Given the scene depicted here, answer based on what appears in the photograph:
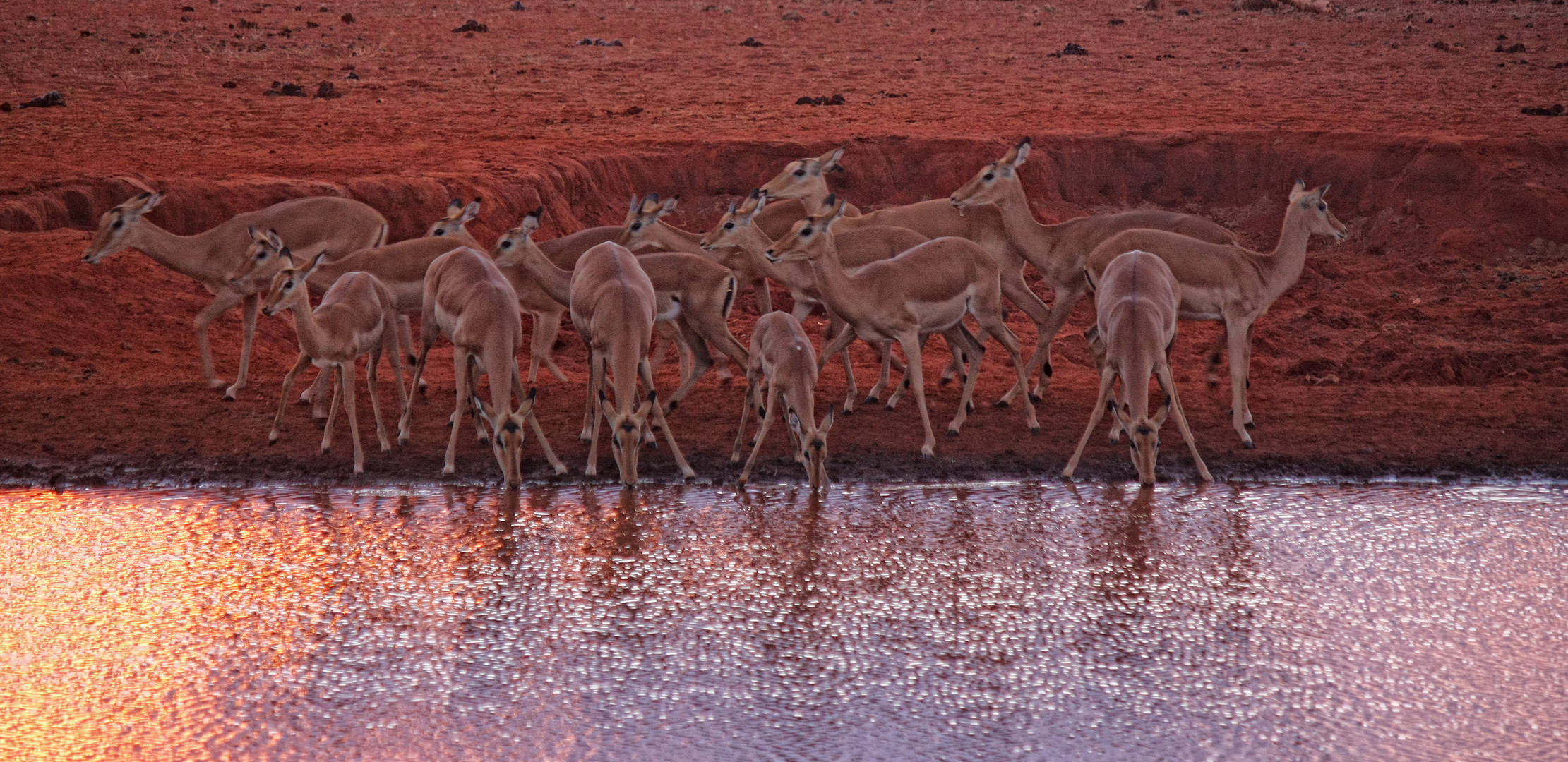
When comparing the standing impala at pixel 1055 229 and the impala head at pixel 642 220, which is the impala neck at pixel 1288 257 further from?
the impala head at pixel 642 220

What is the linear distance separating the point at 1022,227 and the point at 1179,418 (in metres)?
3.08

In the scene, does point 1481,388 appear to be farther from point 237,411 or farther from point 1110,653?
point 237,411

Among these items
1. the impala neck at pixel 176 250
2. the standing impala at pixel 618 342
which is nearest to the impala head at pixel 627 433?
the standing impala at pixel 618 342

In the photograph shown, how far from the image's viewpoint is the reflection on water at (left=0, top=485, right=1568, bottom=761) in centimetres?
616

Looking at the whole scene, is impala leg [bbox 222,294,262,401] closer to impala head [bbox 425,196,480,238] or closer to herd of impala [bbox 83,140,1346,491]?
herd of impala [bbox 83,140,1346,491]

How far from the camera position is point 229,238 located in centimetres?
1307

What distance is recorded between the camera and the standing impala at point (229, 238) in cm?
1277

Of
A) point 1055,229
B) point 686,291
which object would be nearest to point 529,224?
point 686,291

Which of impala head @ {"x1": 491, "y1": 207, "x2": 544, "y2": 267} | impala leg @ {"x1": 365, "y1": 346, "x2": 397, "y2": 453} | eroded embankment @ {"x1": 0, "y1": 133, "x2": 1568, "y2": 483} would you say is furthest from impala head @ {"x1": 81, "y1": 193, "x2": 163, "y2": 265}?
impala head @ {"x1": 491, "y1": 207, "x2": 544, "y2": 267}

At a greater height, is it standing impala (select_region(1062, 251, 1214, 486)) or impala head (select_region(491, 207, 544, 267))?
impala head (select_region(491, 207, 544, 267))

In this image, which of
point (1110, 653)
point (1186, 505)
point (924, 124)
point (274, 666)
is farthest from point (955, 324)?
point (924, 124)

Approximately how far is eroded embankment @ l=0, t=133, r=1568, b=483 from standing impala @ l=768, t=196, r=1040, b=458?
1.39ft

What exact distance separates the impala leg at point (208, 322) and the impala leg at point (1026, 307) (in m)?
6.19

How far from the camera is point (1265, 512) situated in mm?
9414
